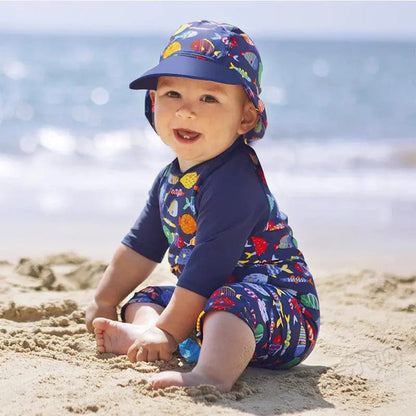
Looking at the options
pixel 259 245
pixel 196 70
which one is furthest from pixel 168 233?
pixel 196 70

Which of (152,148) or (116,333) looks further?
(152,148)

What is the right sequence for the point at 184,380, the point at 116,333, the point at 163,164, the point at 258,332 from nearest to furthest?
the point at 184,380 → the point at 258,332 → the point at 116,333 → the point at 163,164

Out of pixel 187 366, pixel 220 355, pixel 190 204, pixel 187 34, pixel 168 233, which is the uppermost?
pixel 187 34

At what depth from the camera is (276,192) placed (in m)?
6.17

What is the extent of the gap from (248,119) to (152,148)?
6268 millimetres

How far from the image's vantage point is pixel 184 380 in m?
2.08

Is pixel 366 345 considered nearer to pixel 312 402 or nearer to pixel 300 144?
pixel 312 402

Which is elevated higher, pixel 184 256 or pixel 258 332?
pixel 184 256

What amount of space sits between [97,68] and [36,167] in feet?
46.3

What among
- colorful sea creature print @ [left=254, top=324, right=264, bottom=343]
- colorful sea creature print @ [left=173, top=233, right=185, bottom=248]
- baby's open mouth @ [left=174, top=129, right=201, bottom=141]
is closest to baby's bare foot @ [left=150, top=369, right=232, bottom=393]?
colorful sea creature print @ [left=254, top=324, right=264, bottom=343]

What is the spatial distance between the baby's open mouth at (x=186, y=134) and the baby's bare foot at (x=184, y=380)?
→ 77 centimetres

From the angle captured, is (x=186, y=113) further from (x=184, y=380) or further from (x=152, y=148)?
(x=152, y=148)

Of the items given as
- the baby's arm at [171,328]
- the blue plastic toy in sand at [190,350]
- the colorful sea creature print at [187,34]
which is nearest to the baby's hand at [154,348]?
the baby's arm at [171,328]

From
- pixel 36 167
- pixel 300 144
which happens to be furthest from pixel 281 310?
pixel 300 144
